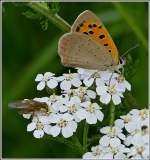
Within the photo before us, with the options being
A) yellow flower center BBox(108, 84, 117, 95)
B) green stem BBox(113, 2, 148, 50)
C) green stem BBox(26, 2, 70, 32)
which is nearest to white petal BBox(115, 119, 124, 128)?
yellow flower center BBox(108, 84, 117, 95)

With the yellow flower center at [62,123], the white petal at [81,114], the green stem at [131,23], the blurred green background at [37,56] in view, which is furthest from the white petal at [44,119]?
the green stem at [131,23]

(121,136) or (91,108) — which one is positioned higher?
(91,108)

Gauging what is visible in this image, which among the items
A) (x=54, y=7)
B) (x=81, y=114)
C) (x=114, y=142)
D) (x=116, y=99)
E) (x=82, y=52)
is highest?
(x=54, y=7)

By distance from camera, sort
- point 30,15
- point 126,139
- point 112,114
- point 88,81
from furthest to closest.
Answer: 1. point 30,15
2. point 88,81
3. point 112,114
4. point 126,139

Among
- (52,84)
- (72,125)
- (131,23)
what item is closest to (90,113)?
(72,125)

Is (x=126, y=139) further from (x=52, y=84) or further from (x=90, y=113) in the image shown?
(x=52, y=84)

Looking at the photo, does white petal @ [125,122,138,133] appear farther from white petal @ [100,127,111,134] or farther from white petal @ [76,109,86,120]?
white petal @ [76,109,86,120]
